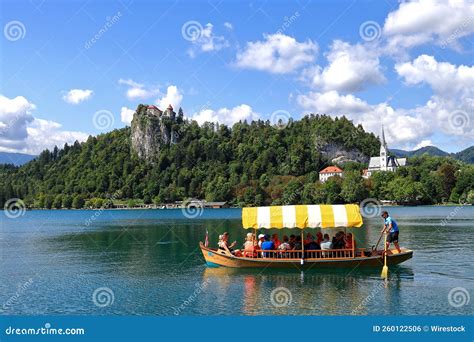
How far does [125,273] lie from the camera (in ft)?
119

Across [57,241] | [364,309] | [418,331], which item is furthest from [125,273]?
[57,241]

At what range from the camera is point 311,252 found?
34656 millimetres

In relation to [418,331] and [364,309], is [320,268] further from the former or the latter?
[418,331]

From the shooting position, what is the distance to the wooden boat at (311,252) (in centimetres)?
3378

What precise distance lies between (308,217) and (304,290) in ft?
21.6

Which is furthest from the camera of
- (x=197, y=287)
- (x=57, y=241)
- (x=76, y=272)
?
(x=57, y=241)

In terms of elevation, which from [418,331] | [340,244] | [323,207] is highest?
[323,207]

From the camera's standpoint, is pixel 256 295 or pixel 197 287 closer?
pixel 256 295

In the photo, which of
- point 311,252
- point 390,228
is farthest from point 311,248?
point 390,228

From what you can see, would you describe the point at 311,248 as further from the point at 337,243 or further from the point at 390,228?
the point at 390,228

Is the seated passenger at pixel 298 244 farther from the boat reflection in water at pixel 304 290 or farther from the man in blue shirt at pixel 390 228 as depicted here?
the man in blue shirt at pixel 390 228

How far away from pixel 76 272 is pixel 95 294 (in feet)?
29.5

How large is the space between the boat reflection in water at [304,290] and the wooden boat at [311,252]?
61cm

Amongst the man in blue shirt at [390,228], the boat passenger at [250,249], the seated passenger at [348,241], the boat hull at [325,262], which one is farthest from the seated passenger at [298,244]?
the man in blue shirt at [390,228]
